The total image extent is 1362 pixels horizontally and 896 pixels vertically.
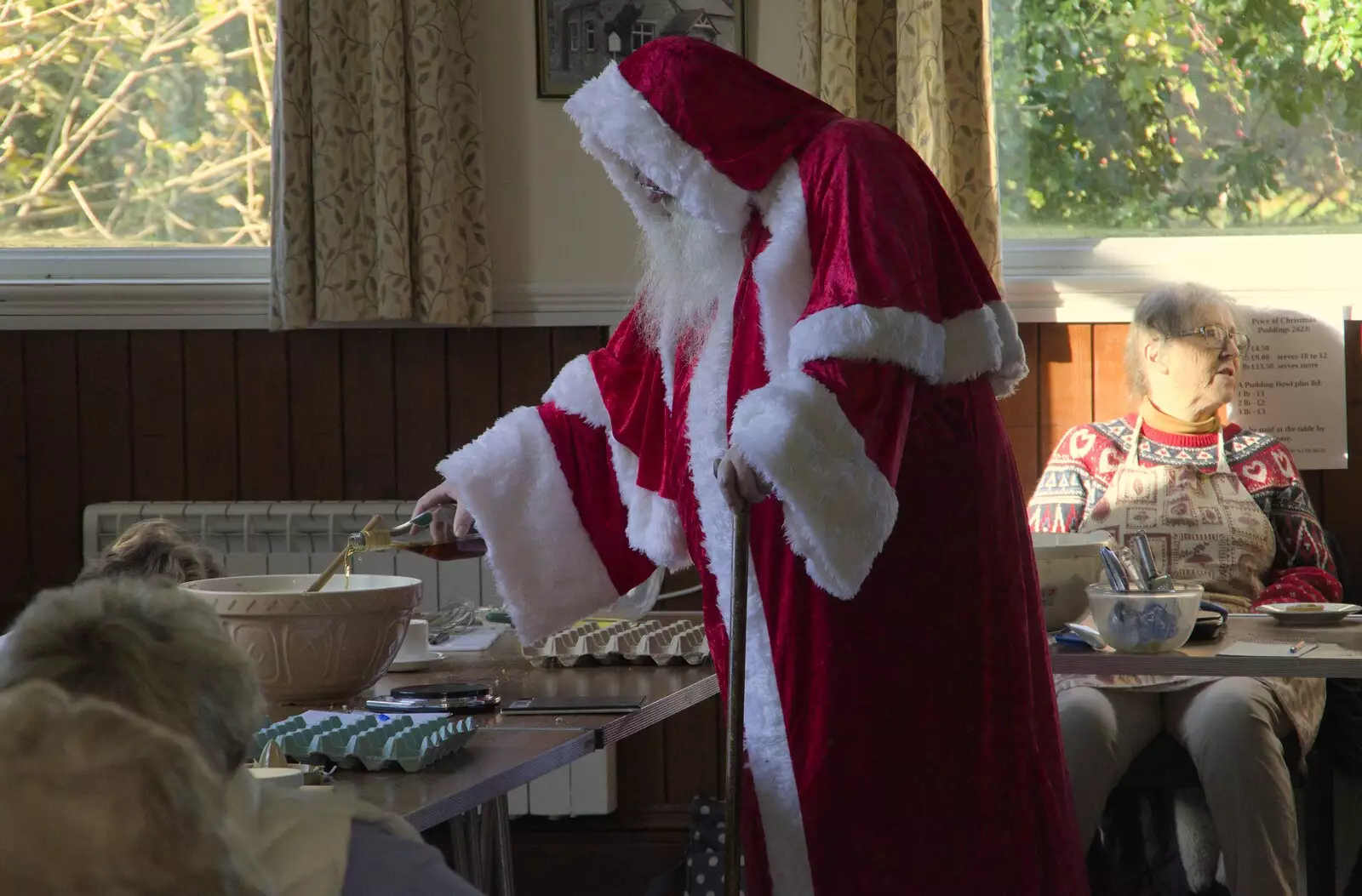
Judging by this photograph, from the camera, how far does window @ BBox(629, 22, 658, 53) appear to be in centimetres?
325

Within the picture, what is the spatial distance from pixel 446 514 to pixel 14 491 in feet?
6.02

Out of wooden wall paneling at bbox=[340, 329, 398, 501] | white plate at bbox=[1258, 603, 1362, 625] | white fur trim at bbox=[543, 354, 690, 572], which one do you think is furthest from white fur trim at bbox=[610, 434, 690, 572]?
wooden wall paneling at bbox=[340, 329, 398, 501]

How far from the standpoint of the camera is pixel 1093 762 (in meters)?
2.54

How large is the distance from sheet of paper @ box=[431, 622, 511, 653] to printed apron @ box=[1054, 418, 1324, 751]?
1307 mm

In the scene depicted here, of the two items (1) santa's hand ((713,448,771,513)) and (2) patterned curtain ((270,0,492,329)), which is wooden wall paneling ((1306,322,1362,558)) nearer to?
(2) patterned curtain ((270,0,492,329))

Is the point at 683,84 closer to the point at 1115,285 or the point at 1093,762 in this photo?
the point at 1093,762

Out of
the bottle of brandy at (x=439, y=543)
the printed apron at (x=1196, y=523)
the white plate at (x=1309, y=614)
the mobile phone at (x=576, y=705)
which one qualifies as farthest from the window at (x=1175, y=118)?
the mobile phone at (x=576, y=705)

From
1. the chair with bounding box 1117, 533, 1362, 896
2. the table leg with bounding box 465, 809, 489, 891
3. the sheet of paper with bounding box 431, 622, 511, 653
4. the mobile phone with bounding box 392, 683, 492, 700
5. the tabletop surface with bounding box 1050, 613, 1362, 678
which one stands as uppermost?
the mobile phone with bounding box 392, 683, 492, 700

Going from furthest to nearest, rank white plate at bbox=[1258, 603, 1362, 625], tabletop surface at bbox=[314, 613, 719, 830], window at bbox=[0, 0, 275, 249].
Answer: window at bbox=[0, 0, 275, 249]
white plate at bbox=[1258, 603, 1362, 625]
tabletop surface at bbox=[314, 613, 719, 830]

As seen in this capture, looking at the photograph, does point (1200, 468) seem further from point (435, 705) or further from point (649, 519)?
point (435, 705)

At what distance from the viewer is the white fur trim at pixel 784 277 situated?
1634mm

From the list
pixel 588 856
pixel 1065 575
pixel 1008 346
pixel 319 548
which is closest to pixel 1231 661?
pixel 1065 575

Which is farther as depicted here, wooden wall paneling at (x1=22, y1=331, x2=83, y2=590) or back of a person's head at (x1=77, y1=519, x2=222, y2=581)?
wooden wall paneling at (x1=22, y1=331, x2=83, y2=590)

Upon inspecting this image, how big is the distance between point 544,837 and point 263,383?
122cm
